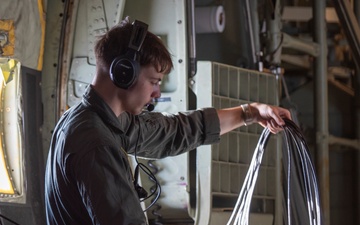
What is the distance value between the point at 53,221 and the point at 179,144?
0.92 m

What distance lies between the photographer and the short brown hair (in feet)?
8.45

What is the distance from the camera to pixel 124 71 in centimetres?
245

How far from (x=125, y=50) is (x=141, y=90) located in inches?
6.1

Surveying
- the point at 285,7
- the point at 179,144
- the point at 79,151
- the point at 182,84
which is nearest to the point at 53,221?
the point at 79,151

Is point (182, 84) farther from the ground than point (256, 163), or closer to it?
farther from the ground

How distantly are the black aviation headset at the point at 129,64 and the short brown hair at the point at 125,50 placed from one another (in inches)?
1.1

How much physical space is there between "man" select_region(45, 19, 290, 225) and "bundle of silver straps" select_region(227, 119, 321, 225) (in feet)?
→ 2.16

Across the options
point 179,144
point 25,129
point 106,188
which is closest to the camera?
point 106,188

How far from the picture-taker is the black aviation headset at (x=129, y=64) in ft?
8.09

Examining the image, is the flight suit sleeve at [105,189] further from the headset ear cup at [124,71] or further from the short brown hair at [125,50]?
the short brown hair at [125,50]

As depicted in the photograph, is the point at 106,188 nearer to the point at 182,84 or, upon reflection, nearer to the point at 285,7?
the point at 182,84

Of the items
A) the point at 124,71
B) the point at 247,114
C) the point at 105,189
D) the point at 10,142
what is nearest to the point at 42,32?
the point at 10,142

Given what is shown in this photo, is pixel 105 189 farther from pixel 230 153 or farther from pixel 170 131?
pixel 230 153

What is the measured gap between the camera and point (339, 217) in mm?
6527
